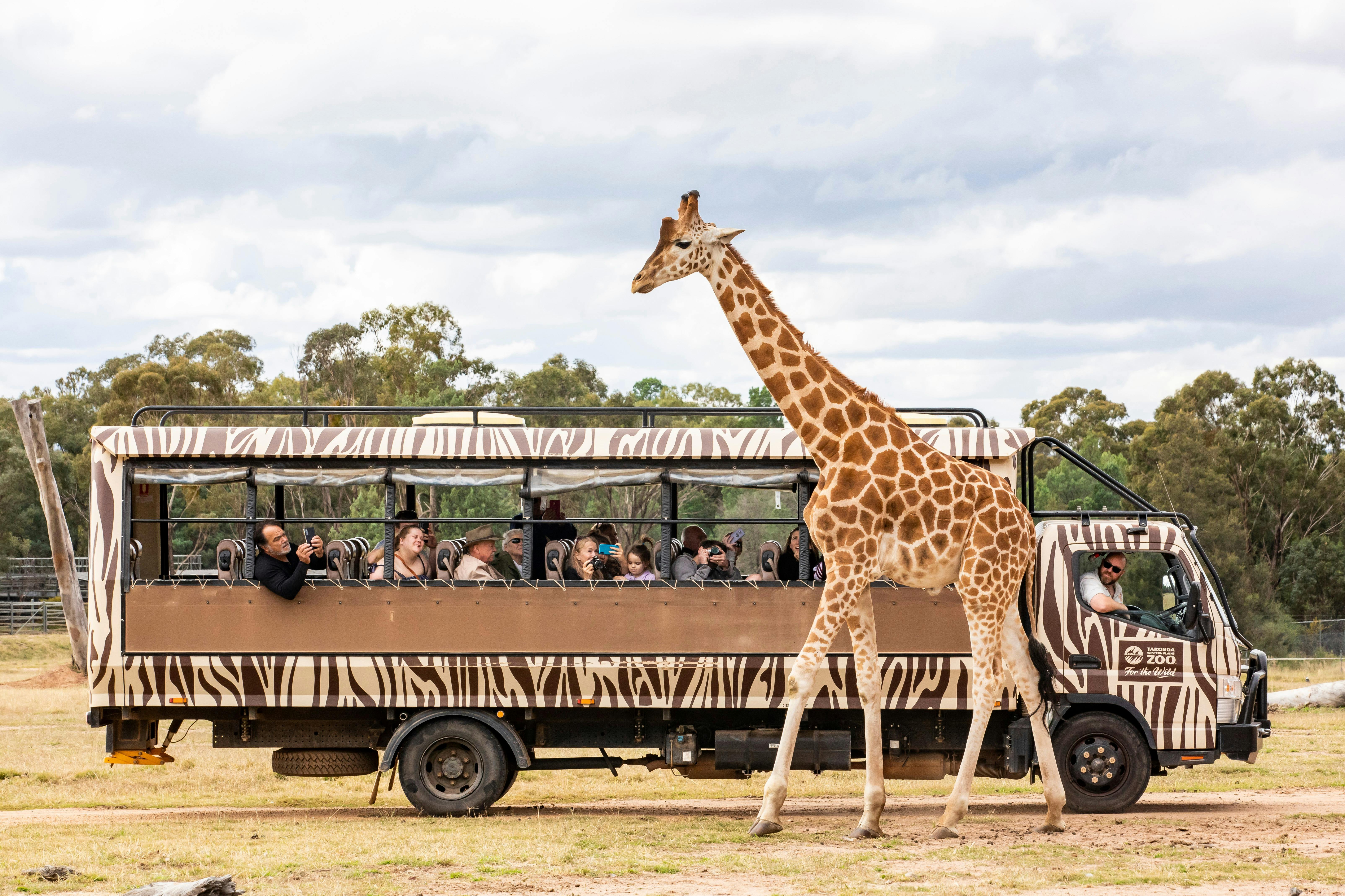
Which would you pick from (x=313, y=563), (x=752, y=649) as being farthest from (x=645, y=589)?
(x=313, y=563)

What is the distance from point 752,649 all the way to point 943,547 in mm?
1797

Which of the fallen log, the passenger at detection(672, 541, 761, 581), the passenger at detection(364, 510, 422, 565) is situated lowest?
the fallen log

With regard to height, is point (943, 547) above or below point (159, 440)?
below

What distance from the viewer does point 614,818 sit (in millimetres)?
11797

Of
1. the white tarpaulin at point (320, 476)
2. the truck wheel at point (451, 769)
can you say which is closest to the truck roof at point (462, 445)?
the white tarpaulin at point (320, 476)

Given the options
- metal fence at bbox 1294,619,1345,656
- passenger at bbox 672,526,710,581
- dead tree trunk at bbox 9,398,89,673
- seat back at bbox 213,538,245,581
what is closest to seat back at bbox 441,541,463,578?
seat back at bbox 213,538,245,581

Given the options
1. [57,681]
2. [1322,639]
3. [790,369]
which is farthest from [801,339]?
[1322,639]

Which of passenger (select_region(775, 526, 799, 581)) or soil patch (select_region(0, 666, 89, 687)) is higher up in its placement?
passenger (select_region(775, 526, 799, 581))

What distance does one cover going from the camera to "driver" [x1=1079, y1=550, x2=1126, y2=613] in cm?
1184

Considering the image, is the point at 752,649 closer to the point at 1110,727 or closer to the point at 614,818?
the point at 614,818

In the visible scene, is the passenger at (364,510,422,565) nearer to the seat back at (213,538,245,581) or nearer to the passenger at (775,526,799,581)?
the seat back at (213,538,245,581)

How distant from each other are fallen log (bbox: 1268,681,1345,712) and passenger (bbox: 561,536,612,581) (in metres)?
14.9

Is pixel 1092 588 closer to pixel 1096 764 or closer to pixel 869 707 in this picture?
pixel 1096 764

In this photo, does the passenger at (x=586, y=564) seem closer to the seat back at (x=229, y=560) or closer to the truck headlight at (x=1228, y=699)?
the seat back at (x=229, y=560)
